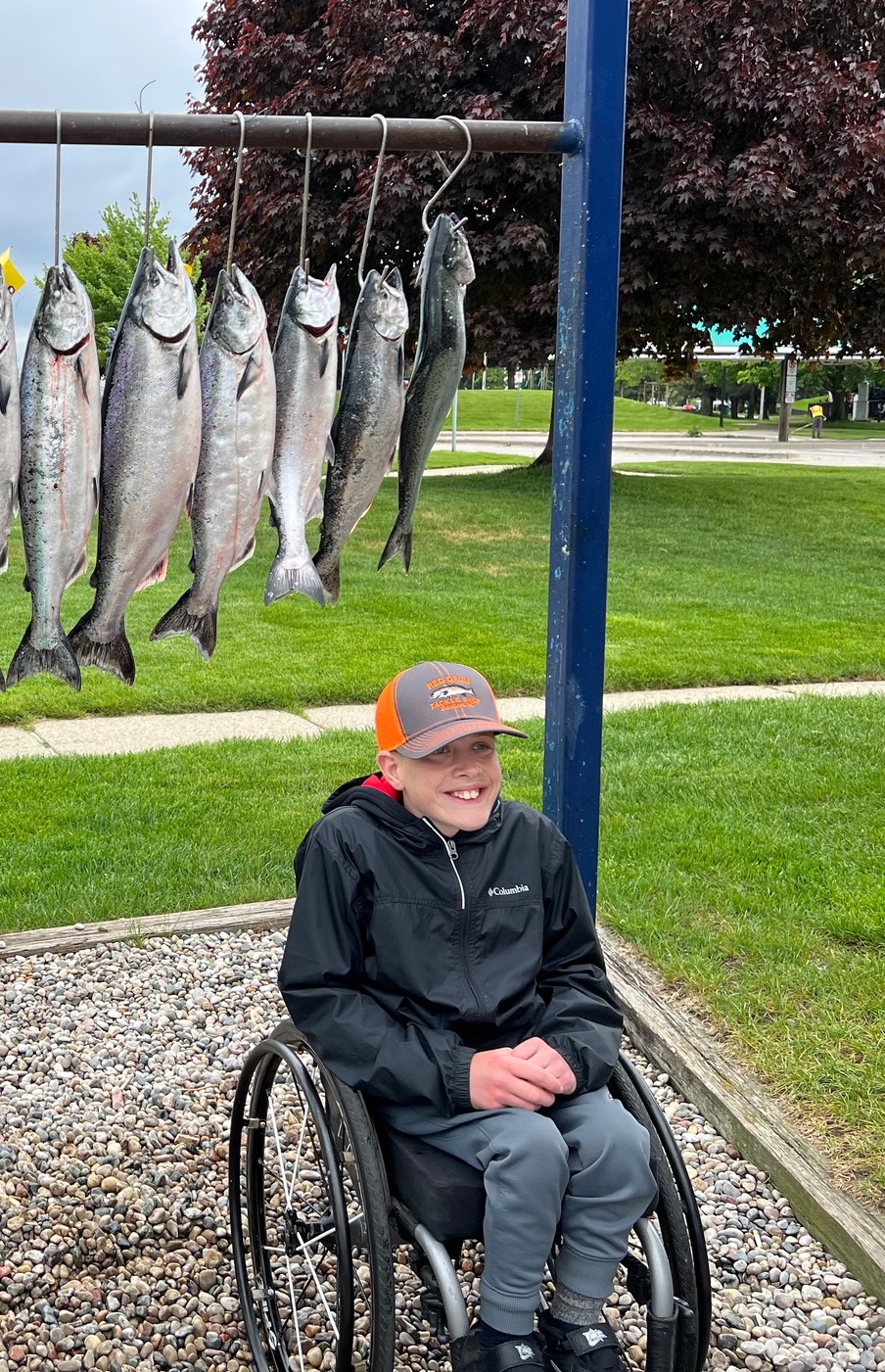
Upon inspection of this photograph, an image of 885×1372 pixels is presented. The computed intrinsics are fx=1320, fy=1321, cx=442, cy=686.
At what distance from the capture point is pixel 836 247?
456 inches

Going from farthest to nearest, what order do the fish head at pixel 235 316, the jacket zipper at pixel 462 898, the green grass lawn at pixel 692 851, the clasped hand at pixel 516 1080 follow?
the green grass lawn at pixel 692 851
the fish head at pixel 235 316
the jacket zipper at pixel 462 898
the clasped hand at pixel 516 1080

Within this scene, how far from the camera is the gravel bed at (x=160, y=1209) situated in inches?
105

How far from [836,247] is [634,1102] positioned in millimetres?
10792

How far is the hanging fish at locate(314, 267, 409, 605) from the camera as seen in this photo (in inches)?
97.5

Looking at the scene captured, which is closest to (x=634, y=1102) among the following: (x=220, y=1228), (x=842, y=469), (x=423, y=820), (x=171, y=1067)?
(x=423, y=820)

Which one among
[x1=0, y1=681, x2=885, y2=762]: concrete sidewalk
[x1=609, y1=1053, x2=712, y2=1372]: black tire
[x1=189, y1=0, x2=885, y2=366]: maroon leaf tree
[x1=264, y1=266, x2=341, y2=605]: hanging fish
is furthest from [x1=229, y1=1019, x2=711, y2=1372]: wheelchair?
[x1=0, y1=681, x2=885, y2=762]: concrete sidewalk

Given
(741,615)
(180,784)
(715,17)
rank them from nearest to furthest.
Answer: (180,784) → (741,615) → (715,17)

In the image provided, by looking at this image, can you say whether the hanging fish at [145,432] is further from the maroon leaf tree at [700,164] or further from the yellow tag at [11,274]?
the maroon leaf tree at [700,164]

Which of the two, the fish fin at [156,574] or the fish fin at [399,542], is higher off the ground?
the fish fin at [399,542]

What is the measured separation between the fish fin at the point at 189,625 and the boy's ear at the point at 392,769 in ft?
1.33

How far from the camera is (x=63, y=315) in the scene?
91.0 inches

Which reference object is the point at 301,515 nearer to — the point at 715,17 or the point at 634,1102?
the point at 634,1102

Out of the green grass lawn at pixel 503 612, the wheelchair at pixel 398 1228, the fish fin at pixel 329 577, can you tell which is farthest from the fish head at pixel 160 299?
the green grass lawn at pixel 503 612

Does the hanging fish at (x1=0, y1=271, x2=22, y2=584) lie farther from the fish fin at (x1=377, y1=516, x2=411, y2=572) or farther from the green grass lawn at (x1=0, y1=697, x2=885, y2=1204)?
the green grass lawn at (x1=0, y1=697, x2=885, y2=1204)
